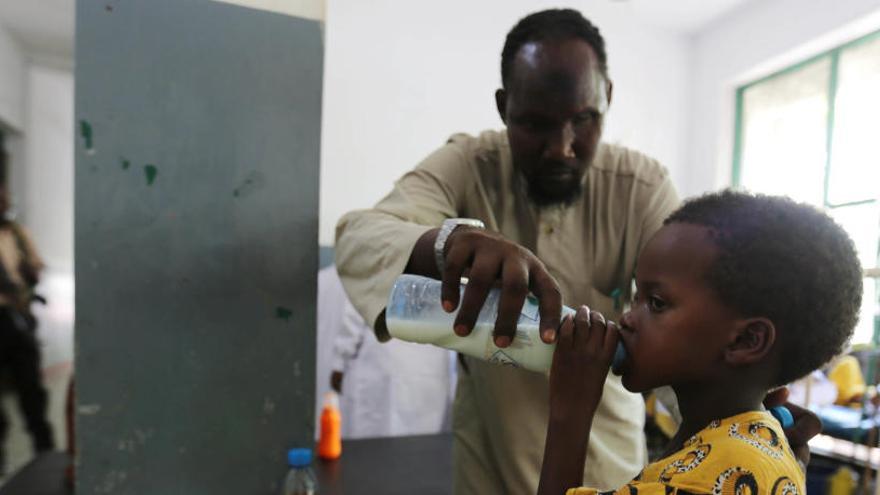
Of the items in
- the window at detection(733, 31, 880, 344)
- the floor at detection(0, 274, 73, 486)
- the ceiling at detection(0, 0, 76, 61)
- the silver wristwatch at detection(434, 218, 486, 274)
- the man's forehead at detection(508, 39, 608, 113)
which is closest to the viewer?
the silver wristwatch at detection(434, 218, 486, 274)

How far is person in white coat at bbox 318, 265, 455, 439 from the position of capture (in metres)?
2.59

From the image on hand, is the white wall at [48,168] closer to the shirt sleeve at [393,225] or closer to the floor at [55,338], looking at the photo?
the floor at [55,338]

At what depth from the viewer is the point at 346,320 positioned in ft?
8.68

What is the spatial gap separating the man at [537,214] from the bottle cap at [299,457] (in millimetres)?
272

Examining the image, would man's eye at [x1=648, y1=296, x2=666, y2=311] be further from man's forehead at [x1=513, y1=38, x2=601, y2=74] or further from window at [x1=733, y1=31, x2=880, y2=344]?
window at [x1=733, y1=31, x2=880, y2=344]

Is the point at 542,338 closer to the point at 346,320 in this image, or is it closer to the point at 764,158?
the point at 346,320

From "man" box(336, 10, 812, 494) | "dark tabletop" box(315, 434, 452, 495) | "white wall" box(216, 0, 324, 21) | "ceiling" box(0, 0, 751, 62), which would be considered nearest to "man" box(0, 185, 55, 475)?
"ceiling" box(0, 0, 751, 62)

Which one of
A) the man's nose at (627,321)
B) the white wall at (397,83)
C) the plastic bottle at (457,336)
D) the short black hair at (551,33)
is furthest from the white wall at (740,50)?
the plastic bottle at (457,336)

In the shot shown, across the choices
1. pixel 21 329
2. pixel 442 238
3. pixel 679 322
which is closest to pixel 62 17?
pixel 21 329

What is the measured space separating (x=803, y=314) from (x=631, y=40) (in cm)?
346

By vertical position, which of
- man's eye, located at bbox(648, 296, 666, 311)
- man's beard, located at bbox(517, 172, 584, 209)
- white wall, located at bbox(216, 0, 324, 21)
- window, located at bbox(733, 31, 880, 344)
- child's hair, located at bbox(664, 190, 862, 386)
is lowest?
man's eye, located at bbox(648, 296, 666, 311)

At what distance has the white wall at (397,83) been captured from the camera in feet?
9.93

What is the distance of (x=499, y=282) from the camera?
625 mm

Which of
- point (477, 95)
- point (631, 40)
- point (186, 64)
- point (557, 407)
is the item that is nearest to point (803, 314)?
point (557, 407)
